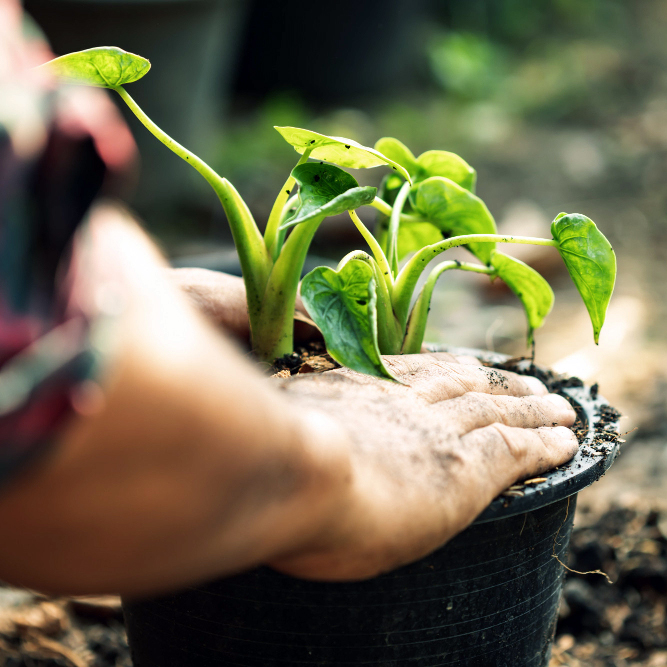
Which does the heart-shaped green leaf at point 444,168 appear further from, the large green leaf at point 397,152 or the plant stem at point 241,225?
the plant stem at point 241,225

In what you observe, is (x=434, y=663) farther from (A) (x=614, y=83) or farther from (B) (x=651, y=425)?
(A) (x=614, y=83)

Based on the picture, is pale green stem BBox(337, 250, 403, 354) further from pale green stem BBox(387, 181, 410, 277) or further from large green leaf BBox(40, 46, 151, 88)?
large green leaf BBox(40, 46, 151, 88)

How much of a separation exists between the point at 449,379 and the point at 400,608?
0.25 metres

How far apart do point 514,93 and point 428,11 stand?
1119mm

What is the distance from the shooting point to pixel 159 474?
45 cm

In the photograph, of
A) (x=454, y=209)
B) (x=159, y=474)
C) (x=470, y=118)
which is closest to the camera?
(x=159, y=474)

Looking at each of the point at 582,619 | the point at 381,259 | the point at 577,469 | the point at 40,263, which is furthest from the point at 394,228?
the point at 582,619

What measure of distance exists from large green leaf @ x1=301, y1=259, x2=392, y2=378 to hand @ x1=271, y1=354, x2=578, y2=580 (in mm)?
31

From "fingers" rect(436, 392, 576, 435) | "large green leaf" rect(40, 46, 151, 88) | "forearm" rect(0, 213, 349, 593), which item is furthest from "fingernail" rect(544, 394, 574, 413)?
"large green leaf" rect(40, 46, 151, 88)

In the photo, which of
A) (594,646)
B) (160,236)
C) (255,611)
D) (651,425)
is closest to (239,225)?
(255,611)

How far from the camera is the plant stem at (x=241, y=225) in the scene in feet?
3.03

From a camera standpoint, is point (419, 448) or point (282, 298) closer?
point (419, 448)

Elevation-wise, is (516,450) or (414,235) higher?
(414,235)

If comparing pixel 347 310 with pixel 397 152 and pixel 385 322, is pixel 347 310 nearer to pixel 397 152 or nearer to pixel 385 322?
pixel 385 322
